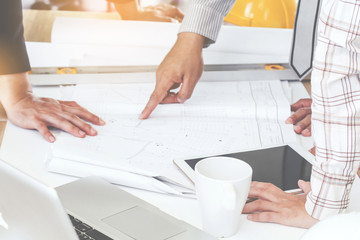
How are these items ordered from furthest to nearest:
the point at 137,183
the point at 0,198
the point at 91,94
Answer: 1. the point at 91,94
2. the point at 137,183
3. the point at 0,198

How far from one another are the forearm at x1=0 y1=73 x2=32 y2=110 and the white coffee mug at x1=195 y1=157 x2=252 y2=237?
0.57 meters

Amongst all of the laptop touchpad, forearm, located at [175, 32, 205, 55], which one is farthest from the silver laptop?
forearm, located at [175, 32, 205, 55]

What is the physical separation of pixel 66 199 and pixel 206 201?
223mm

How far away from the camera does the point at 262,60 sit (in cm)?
142

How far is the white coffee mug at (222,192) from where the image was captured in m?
0.68

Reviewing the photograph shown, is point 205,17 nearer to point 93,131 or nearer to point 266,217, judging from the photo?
point 93,131

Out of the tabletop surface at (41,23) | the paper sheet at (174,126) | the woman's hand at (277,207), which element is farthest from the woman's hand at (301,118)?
the woman's hand at (277,207)

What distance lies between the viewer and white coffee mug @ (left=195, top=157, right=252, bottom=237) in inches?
26.6

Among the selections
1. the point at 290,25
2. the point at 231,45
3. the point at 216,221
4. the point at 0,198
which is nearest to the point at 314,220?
the point at 216,221

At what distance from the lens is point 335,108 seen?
715 millimetres

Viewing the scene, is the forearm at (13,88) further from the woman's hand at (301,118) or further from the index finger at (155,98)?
the woman's hand at (301,118)

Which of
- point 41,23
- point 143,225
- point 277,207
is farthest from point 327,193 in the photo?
point 41,23

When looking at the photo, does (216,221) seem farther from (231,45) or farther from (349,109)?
(231,45)

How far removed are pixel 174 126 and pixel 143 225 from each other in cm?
38
